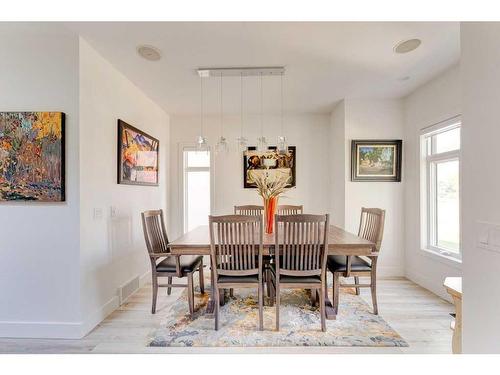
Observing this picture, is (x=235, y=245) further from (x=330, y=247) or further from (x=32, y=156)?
(x=32, y=156)

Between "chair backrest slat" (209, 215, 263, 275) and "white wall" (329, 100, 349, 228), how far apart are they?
82.1 inches

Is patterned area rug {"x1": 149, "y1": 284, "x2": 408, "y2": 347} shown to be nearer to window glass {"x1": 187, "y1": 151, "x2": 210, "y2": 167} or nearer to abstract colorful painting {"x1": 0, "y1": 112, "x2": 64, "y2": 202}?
abstract colorful painting {"x1": 0, "y1": 112, "x2": 64, "y2": 202}

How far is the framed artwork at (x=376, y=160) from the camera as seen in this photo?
3609 millimetres

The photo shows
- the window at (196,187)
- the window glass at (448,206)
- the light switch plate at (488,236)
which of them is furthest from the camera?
the window at (196,187)

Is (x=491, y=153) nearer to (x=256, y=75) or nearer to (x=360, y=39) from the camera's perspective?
(x=360, y=39)

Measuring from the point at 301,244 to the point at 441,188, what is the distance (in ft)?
7.39

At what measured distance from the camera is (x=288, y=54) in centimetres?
242

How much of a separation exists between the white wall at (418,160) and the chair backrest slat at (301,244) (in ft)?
5.65

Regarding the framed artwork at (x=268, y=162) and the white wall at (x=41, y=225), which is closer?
the white wall at (x=41, y=225)

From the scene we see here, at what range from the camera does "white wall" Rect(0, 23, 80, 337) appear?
2141 millimetres

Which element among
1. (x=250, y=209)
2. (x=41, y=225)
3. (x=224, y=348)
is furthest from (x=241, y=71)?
(x=224, y=348)

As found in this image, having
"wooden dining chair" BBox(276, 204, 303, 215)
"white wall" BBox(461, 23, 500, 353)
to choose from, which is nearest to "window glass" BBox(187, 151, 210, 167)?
"wooden dining chair" BBox(276, 204, 303, 215)

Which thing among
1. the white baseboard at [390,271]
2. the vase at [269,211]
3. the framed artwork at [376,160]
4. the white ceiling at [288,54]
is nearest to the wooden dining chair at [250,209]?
the vase at [269,211]

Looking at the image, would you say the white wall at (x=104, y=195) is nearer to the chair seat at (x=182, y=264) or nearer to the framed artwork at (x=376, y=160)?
the chair seat at (x=182, y=264)
